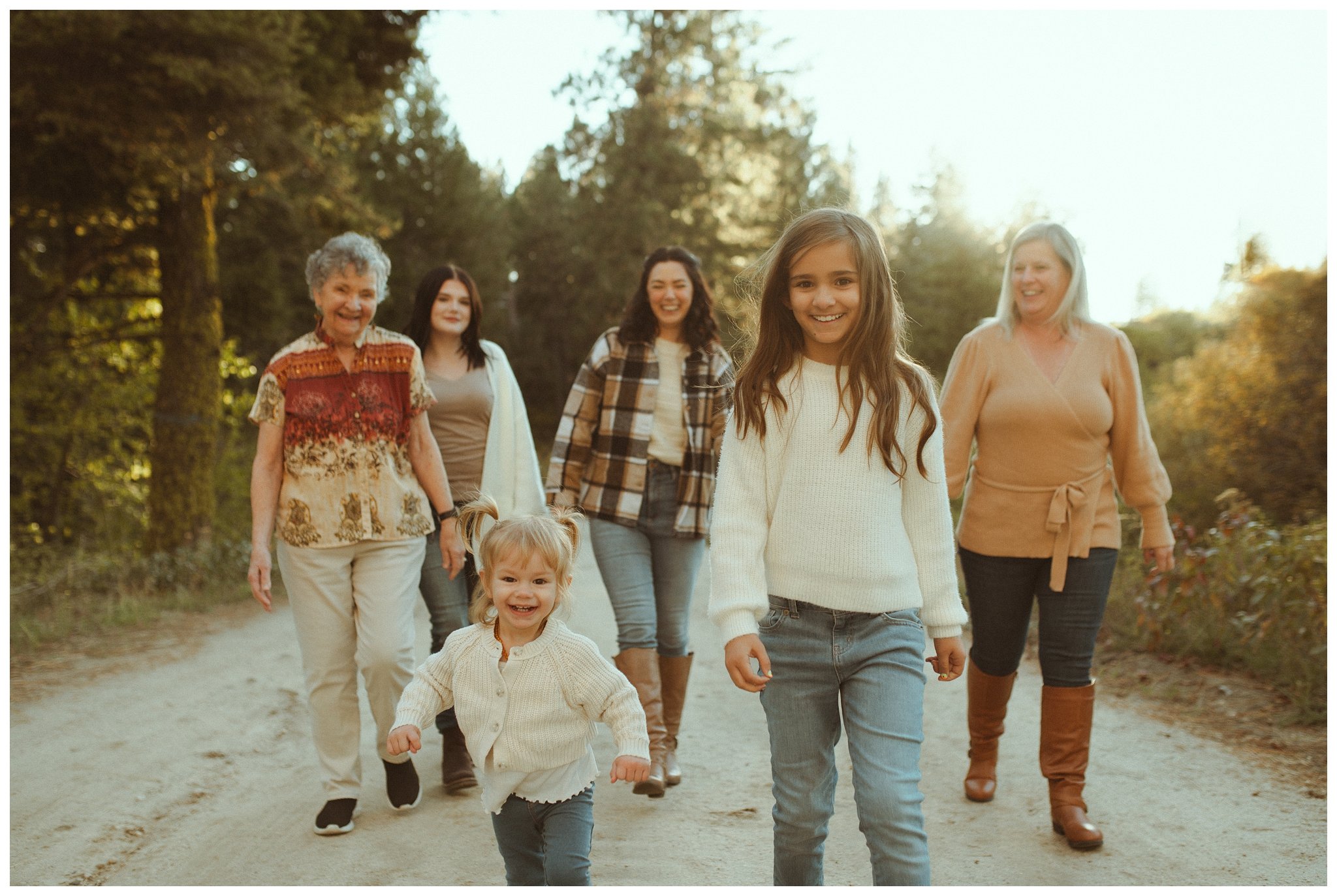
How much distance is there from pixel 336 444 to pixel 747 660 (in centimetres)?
220

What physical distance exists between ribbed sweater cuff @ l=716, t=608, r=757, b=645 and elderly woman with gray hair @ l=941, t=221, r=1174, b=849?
5.74ft

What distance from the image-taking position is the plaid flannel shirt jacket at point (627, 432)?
180 inches

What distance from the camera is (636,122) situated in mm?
29312

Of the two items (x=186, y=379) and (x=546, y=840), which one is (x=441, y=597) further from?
(x=186, y=379)

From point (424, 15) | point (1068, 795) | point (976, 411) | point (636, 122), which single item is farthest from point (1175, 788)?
point (636, 122)

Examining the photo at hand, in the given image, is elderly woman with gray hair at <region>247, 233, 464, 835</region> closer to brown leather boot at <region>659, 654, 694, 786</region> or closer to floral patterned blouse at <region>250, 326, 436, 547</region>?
floral patterned blouse at <region>250, 326, 436, 547</region>

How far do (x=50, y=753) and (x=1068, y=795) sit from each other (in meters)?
4.75

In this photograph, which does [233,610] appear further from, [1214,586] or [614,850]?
[1214,586]

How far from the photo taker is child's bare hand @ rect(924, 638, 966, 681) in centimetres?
269

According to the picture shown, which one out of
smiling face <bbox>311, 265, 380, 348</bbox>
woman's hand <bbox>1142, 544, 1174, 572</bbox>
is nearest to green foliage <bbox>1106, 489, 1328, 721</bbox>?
woman's hand <bbox>1142, 544, 1174, 572</bbox>

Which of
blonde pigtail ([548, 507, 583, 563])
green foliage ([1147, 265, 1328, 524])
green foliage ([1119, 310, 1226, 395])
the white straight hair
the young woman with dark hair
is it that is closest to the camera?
blonde pigtail ([548, 507, 583, 563])

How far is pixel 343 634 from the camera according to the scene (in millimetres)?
4113

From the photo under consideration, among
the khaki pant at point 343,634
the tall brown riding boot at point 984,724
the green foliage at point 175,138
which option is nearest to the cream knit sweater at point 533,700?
the khaki pant at point 343,634

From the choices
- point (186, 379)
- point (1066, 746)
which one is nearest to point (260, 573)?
point (1066, 746)
